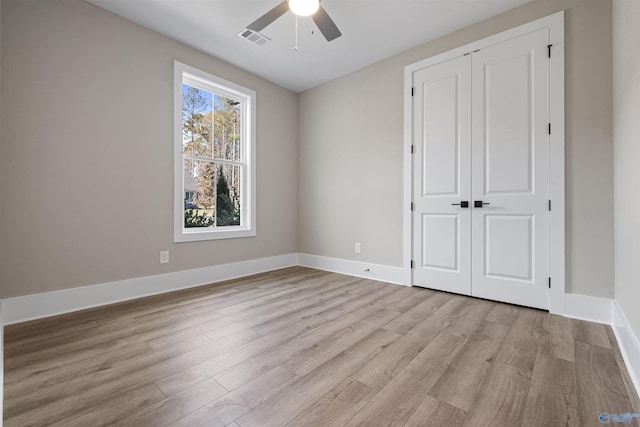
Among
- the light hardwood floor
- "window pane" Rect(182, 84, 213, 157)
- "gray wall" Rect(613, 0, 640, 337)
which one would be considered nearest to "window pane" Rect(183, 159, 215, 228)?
"window pane" Rect(182, 84, 213, 157)

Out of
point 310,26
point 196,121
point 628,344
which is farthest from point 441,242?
point 196,121

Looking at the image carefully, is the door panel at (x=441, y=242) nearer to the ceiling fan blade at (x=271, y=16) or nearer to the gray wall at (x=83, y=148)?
the ceiling fan blade at (x=271, y=16)

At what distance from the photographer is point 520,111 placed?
262cm

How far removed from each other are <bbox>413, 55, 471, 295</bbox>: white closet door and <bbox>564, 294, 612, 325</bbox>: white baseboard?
2.56 feet

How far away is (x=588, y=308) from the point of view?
7.52 feet

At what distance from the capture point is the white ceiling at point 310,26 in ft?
8.50

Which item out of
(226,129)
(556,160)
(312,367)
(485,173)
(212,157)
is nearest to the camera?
(312,367)

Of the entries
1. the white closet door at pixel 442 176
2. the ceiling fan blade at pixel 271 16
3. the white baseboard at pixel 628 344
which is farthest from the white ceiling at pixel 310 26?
the white baseboard at pixel 628 344

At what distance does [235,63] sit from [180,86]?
0.86 metres

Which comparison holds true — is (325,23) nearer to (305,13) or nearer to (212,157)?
(305,13)

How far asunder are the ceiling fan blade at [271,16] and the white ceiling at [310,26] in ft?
1.14

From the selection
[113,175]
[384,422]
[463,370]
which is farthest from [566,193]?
[113,175]

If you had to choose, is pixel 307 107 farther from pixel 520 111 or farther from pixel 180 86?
pixel 520 111

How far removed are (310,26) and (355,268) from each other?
9.60 feet
